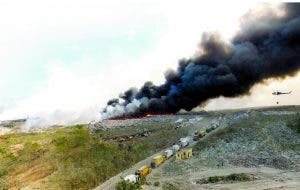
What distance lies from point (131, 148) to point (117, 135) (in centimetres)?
1892

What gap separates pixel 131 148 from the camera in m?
89.1

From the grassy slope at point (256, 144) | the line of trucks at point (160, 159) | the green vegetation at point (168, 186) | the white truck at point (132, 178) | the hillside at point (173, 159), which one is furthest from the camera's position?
the grassy slope at point (256, 144)

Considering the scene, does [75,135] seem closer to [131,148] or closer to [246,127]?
[131,148]

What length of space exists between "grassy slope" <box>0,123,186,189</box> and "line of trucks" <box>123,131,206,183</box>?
224 inches

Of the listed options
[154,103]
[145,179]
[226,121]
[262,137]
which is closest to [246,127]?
[262,137]

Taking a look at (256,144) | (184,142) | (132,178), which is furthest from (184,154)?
(132,178)

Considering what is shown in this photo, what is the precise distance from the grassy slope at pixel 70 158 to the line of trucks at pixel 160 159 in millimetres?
5679

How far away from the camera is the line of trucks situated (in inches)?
2606

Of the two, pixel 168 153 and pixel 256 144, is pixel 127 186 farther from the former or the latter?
pixel 256 144

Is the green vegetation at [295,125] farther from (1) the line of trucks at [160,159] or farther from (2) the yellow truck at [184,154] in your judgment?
(2) the yellow truck at [184,154]

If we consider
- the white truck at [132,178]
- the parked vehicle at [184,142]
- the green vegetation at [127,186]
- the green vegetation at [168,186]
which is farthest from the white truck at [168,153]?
the green vegetation at [127,186]

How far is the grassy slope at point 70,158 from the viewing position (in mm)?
73000

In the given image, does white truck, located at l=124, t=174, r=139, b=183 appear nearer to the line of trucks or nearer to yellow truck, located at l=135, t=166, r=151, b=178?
the line of trucks

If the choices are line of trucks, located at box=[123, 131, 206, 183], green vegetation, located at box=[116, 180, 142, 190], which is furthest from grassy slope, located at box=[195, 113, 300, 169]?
green vegetation, located at box=[116, 180, 142, 190]
